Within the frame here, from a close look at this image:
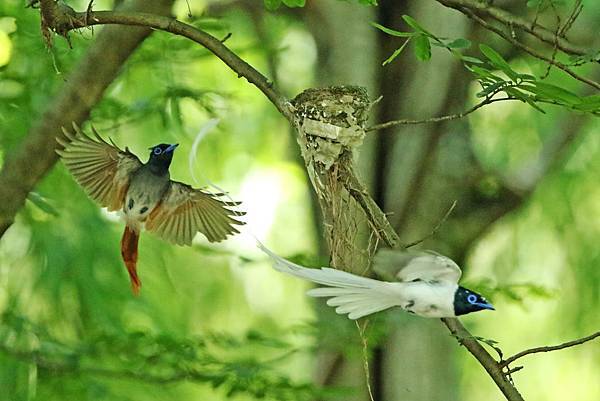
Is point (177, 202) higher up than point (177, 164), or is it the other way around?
point (177, 164)

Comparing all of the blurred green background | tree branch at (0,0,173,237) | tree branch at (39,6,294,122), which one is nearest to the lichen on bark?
tree branch at (39,6,294,122)

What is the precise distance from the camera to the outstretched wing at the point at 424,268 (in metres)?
1.32

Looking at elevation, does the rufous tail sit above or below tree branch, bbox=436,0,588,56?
below

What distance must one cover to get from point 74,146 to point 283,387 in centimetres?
166

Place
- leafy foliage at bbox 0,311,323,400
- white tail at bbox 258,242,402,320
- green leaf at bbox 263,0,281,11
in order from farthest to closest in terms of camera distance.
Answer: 1. leafy foliage at bbox 0,311,323,400
2. green leaf at bbox 263,0,281,11
3. white tail at bbox 258,242,402,320

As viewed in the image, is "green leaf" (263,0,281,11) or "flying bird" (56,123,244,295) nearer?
"flying bird" (56,123,244,295)

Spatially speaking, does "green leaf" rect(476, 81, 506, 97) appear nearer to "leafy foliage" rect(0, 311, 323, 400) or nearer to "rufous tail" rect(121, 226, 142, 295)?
"rufous tail" rect(121, 226, 142, 295)

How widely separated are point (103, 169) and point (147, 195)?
123 mm

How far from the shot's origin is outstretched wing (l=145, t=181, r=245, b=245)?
65.7 inches

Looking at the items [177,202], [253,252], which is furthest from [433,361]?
[177,202]

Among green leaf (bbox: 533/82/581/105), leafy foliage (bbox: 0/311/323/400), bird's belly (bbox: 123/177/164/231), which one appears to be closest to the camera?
green leaf (bbox: 533/82/581/105)

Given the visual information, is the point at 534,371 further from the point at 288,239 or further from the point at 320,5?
the point at 320,5

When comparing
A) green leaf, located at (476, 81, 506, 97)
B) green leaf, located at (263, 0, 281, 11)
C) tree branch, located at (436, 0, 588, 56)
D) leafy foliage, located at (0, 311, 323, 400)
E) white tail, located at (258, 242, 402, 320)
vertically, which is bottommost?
white tail, located at (258, 242, 402, 320)

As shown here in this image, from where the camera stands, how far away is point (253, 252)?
520cm
